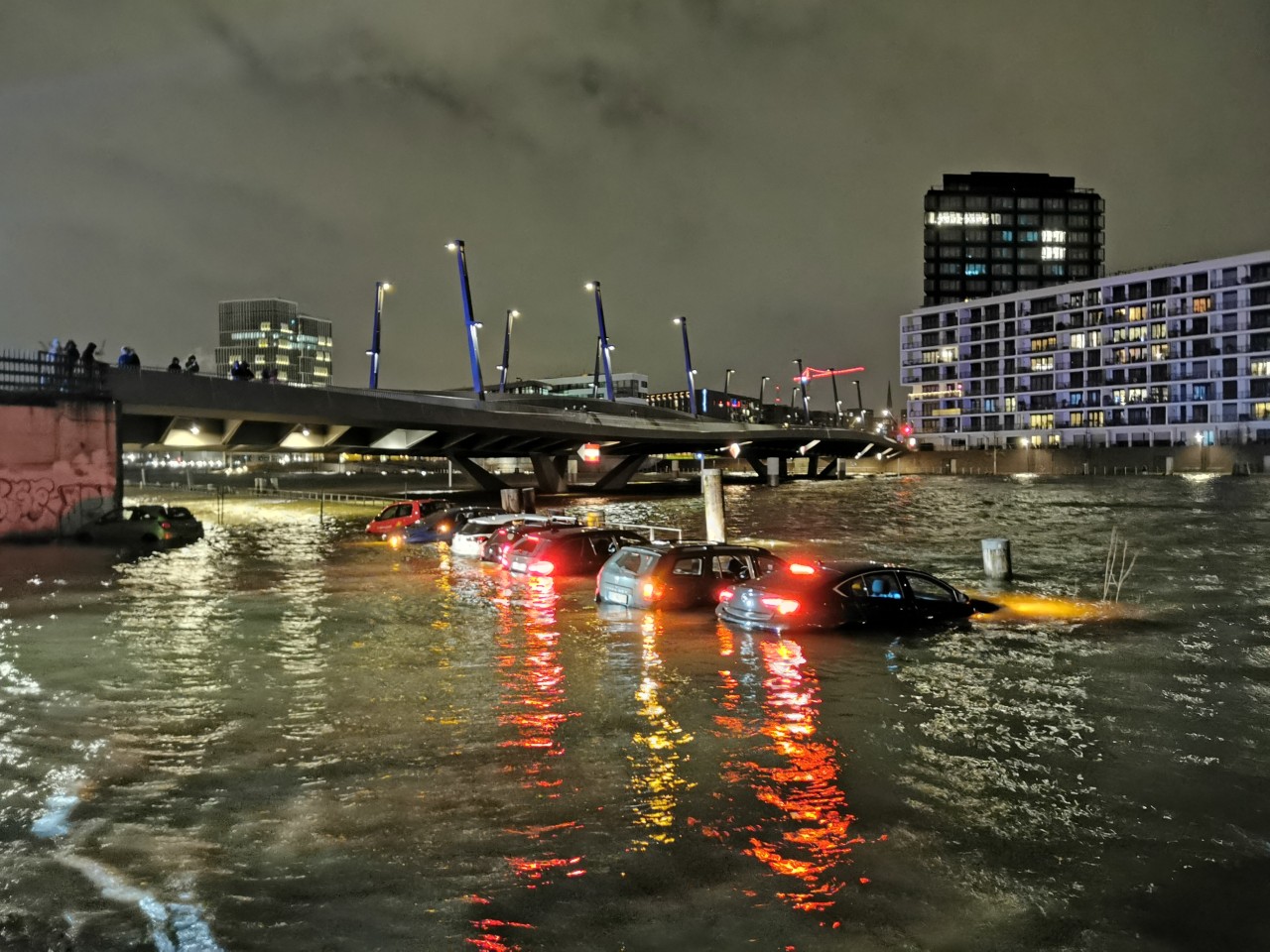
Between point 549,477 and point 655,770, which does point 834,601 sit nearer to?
point 655,770

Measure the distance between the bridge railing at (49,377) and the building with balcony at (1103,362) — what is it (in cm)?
11772

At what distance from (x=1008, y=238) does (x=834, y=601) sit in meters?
178

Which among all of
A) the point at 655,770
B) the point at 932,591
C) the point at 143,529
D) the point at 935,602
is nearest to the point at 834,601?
the point at 935,602

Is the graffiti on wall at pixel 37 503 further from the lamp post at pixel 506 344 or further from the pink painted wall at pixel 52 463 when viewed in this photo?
the lamp post at pixel 506 344

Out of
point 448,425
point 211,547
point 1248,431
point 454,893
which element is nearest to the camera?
point 454,893

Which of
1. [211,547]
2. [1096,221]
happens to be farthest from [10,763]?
[1096,221]

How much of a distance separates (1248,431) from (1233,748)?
408 feet

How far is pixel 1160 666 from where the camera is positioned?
13.5 metres

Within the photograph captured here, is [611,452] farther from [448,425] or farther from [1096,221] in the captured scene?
[1096,221]

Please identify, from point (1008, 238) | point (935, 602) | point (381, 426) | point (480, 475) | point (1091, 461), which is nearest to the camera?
point (935, 602)

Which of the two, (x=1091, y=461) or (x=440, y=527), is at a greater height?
(x=1091, y=461)

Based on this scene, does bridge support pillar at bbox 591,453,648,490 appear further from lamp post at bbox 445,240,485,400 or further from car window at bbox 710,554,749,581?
car window at bbox 710,554,749,581

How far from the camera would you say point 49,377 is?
31.3 metres

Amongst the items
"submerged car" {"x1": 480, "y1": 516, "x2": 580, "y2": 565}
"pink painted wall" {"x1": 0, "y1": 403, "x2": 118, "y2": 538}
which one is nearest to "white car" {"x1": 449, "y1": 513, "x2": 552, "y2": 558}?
"submerged car" {"x1": 480, "y1": 516, "x2": 580, "y2": 565}
